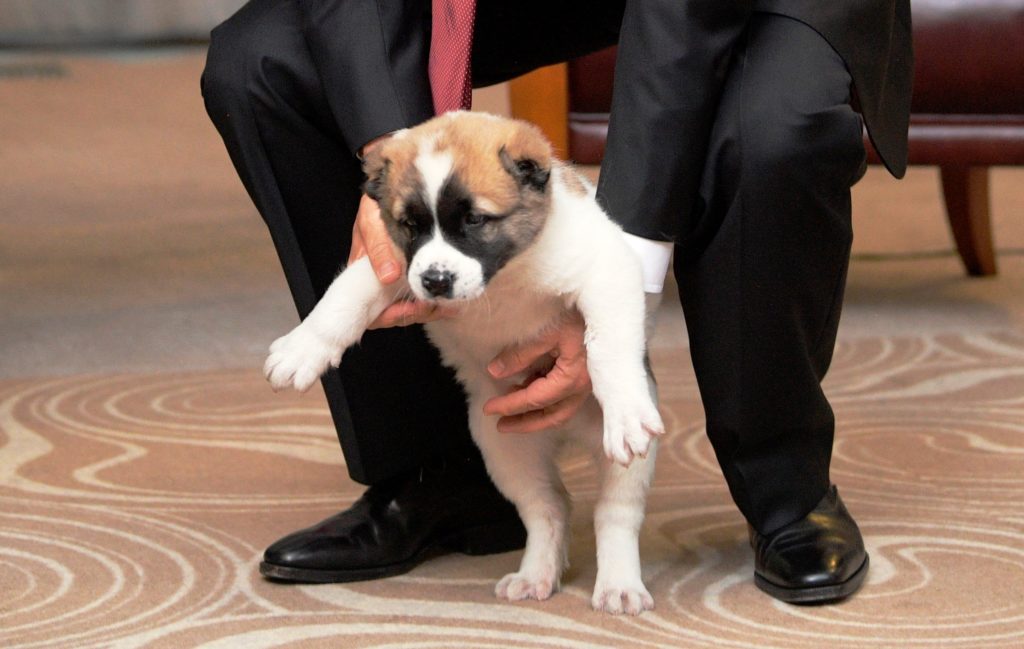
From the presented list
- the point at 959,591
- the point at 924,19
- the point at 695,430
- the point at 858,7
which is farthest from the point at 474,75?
the point at 924,19

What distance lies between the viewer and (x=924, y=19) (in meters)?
2.50

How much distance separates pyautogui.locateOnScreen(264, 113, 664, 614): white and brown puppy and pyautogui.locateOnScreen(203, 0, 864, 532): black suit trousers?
0.11 m

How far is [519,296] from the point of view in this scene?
134cm

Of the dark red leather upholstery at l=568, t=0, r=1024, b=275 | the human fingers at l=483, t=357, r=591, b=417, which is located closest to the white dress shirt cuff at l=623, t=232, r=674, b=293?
the human fingers at l=483, t=357, r=591, b=417

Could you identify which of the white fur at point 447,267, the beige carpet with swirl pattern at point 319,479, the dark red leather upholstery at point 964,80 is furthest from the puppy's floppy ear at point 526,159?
the dark red leather upholstery at point 964,80

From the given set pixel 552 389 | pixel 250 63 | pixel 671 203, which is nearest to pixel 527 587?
pixel 552 389

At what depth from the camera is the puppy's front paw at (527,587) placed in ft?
4.50

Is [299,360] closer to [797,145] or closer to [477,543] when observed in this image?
[477,543]

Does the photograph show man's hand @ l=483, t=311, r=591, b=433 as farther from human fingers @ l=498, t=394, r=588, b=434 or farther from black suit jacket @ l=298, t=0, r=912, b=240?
black suit jacket @ l=298, t=0, r=912, b=240

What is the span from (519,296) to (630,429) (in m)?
0.20

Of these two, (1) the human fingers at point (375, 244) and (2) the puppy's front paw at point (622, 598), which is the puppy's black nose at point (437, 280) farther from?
(2) the puppy's front paw at point (622, 598)

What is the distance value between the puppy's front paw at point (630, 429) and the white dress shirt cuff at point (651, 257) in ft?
0.50

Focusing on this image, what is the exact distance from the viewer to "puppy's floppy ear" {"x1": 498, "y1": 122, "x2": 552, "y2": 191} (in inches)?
49.6

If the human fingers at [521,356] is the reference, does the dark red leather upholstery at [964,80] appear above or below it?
below
